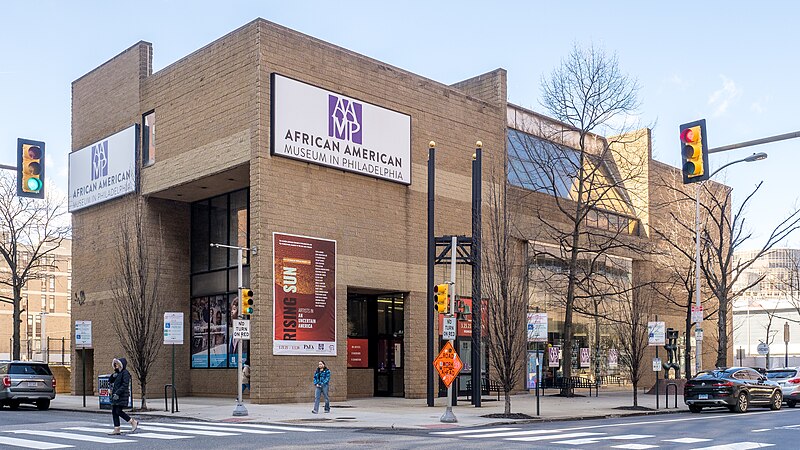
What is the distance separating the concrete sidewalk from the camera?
76.8ft

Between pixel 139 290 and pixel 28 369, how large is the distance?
4.54m

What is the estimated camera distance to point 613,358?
47875 millimetres

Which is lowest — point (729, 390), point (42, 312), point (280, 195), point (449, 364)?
point (729, 390)

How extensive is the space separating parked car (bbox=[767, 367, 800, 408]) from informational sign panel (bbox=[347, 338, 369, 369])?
16386 mm

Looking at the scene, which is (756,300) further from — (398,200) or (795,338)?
(398,200)

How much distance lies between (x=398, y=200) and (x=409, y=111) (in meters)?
3.86

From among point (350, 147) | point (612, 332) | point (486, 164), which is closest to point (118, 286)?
point (350, 147)

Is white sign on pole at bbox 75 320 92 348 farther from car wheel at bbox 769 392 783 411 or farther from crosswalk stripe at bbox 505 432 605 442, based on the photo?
car wheel at bbox 769 392 783 411

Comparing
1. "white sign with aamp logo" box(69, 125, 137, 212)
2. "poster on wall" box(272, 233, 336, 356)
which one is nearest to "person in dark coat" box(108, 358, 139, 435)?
"poster on wall" box(272, 233, 336, 356)

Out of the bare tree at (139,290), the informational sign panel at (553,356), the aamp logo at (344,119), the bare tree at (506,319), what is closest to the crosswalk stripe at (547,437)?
the bare tree at (506,319)

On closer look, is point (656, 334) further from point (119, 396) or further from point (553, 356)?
point (119, 396)

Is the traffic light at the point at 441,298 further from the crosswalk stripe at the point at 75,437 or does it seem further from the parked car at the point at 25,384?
the parked car at the point at 25,384

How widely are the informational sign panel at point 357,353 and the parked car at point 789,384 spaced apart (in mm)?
16386

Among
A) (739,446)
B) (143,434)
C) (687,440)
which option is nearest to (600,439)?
(687,440)
